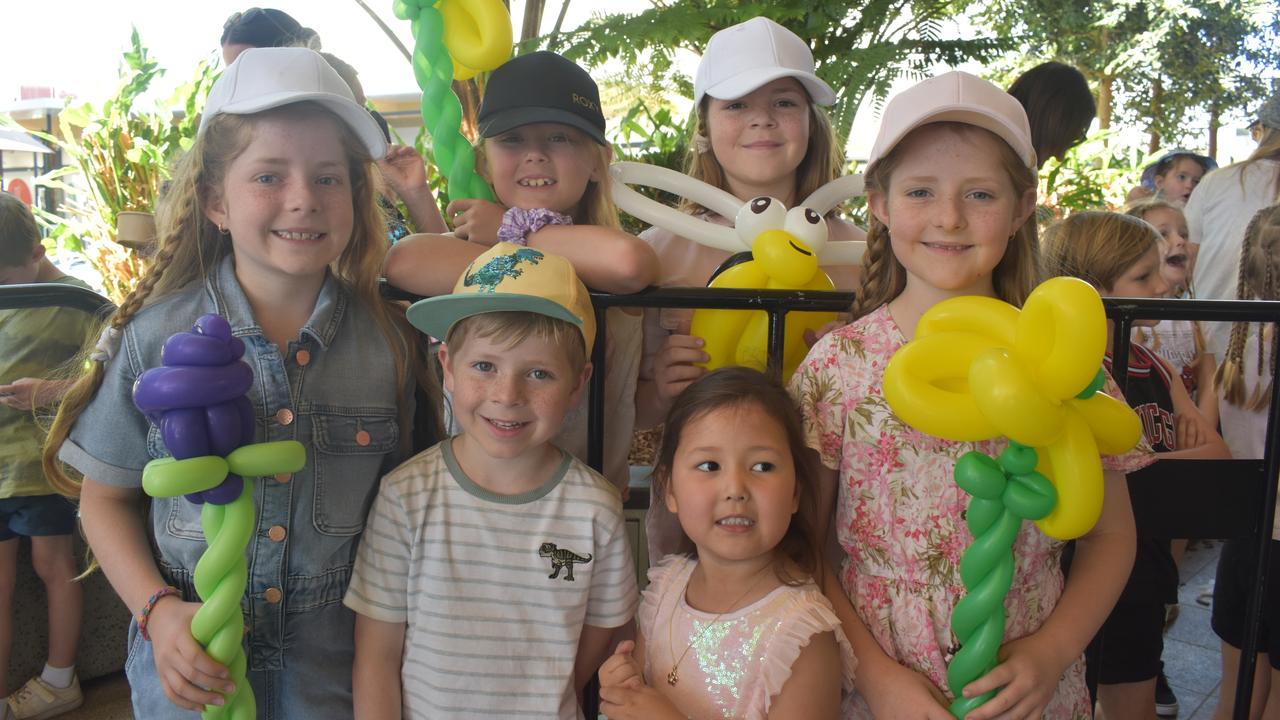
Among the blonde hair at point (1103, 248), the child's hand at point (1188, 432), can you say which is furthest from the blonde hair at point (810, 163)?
the child's hand at point (1188, 432)

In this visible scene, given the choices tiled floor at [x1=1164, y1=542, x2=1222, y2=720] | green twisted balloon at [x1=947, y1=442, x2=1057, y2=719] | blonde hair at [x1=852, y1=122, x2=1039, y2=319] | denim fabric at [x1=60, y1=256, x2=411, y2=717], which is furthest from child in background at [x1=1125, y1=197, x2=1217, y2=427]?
denim fabric at [x1=60, y1=256, x2=411, y2=717]

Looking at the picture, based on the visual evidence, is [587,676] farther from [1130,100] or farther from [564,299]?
[1130,100]

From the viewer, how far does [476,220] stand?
192cm

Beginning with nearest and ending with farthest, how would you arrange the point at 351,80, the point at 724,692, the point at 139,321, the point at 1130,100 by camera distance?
the point at 724,692, the point at 139,321, the point at 351,80, the point at 1130,100

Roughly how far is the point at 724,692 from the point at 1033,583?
1.90 ft

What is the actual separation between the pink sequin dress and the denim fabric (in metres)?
0.60

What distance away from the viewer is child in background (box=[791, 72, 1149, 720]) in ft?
5.07

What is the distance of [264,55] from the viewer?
166cm

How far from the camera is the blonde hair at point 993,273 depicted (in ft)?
5.23

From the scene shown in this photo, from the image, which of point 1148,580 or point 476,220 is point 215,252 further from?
point 1148,580

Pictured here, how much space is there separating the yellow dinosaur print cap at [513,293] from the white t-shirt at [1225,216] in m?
2.92

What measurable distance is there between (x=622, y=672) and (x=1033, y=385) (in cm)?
78

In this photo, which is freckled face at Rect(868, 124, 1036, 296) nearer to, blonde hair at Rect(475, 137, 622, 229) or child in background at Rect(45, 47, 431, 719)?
blonde hair at Rect(475, 137, 622, 229)

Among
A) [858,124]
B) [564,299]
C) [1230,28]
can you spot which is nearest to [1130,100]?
[1230,28]
